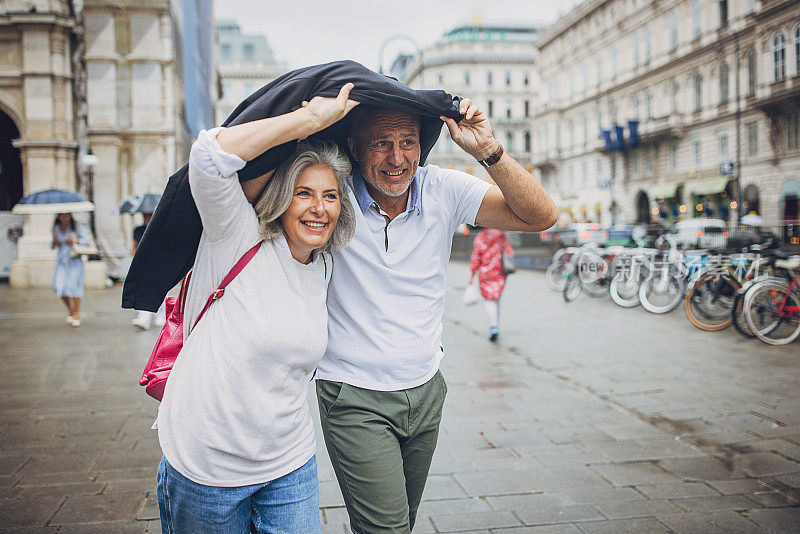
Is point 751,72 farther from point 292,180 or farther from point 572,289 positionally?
point 292,180

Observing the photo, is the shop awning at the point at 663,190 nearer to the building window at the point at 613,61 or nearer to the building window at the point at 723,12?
the building window at the point at 723,12

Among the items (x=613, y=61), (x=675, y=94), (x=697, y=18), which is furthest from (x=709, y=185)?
(x=613, y=61)

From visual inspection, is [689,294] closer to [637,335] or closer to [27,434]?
[637,335]

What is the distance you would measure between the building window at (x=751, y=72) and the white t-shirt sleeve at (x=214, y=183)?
128 ft

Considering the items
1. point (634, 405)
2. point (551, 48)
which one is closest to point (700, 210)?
point (551, 48)

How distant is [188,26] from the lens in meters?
21.8

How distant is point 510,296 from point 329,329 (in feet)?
41.7

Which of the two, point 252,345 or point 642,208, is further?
point 642,208

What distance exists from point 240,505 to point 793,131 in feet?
123

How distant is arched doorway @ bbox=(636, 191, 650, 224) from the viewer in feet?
157

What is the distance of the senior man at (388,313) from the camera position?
228cm

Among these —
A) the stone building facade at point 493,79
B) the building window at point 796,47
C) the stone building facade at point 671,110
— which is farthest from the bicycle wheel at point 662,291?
the stone building facade at point 493,79

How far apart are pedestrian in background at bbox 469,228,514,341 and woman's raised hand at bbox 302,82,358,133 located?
285 inches

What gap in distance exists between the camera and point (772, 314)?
337 inches
